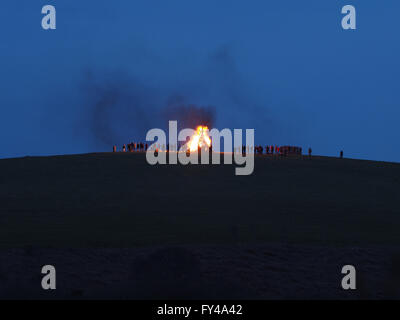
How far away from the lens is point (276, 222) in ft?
69.8

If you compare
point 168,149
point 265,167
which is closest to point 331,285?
point 265,167

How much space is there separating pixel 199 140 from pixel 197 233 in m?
34.7

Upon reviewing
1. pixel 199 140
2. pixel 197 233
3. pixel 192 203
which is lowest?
pixel 197 233

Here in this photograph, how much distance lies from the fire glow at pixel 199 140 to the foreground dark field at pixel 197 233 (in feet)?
50.7

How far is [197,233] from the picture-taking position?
61.6 feet

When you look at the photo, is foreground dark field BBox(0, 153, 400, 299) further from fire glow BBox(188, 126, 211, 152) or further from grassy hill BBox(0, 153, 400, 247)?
fire glow BBox(188, 126, 211, 152)

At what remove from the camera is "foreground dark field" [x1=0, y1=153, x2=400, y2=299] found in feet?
42.9

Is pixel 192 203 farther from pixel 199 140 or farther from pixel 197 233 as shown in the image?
pixel 199 140

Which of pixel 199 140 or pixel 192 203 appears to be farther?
pixel 199 140

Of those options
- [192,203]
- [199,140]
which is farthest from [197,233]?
[199,140]

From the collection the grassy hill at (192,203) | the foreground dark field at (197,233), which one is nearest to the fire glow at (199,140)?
the grassy hill at (192,203)

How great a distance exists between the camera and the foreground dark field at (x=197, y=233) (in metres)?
13.1

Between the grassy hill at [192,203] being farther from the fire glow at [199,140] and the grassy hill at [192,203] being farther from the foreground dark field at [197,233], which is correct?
the fire glow at [199,140]
